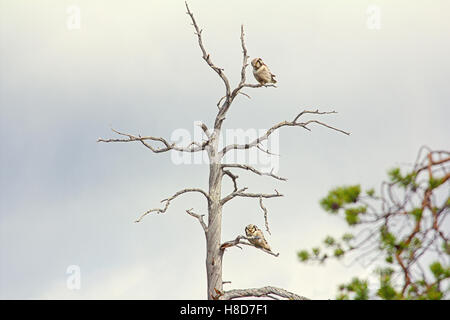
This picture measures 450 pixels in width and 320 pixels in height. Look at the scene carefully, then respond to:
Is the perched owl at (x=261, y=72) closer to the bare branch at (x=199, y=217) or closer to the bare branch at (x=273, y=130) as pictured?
the bare branch at (x=273, y=130)

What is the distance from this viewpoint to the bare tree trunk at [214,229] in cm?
1055

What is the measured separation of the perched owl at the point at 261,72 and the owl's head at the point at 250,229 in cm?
291

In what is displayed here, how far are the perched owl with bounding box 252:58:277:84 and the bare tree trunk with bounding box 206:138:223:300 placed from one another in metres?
1.54

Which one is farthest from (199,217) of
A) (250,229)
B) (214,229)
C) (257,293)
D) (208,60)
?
(208,60)

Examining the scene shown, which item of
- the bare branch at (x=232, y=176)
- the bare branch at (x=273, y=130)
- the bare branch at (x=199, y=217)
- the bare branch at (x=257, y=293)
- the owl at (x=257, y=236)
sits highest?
the bare branch at (x=273, y=130)

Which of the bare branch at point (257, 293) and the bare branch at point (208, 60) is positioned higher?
the bare branch at point (208, 60)

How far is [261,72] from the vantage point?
11.4 m

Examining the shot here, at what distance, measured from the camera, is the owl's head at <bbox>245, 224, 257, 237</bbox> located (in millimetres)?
10750

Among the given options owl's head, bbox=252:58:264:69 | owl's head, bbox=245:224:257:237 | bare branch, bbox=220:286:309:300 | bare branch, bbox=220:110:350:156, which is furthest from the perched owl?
bare branch, bbox=220:286:309:300

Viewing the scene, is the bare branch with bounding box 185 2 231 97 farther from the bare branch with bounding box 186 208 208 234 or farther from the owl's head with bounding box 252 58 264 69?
the bare branch with bounding box 186 208 208 234

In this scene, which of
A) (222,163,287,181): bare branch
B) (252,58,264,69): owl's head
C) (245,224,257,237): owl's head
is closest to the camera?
(245,224,257,237): owl's head

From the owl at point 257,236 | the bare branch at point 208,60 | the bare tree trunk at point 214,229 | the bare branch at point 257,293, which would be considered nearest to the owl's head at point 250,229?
the owl at point 257,236
